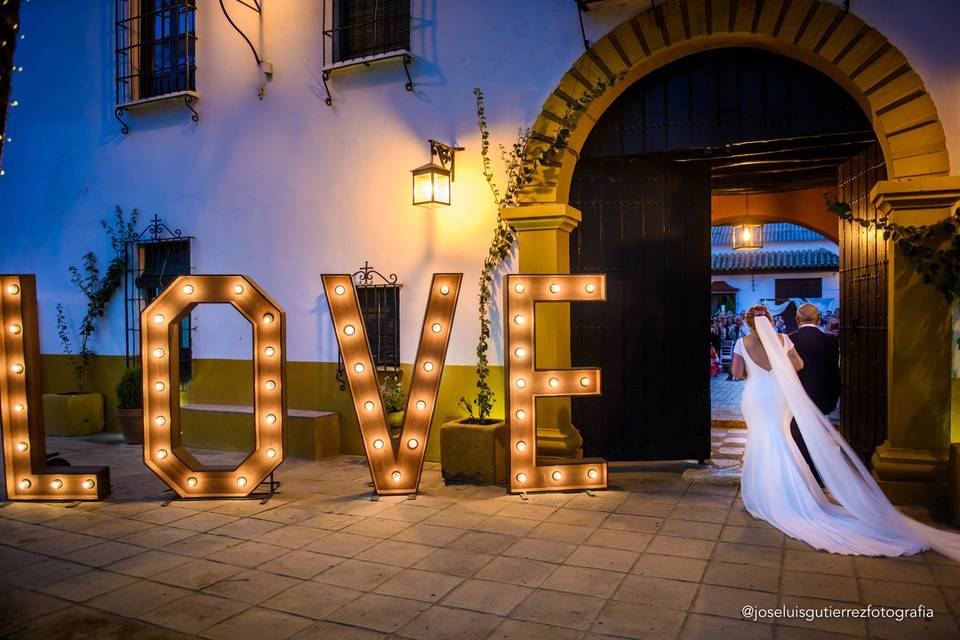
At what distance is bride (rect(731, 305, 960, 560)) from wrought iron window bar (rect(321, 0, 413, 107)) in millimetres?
4640

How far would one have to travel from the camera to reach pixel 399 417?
726 centimetres

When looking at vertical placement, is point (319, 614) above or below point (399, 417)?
below

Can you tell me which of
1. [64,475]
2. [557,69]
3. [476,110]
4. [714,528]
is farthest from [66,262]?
[714,528]

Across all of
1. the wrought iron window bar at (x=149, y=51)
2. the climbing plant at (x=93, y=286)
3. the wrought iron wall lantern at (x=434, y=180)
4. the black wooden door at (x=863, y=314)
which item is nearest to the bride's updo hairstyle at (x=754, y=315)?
the black wooden door at (x=863, y=314)

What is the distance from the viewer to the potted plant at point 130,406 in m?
8.55

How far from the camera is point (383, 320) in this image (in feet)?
25.0

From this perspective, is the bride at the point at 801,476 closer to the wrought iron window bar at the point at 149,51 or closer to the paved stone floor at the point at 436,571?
the paved stone floor at the point at 436,571

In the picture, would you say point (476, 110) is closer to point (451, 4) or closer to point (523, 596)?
point (451, 4)

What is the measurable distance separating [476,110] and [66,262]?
6.55 metres

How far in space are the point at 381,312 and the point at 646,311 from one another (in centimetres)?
285

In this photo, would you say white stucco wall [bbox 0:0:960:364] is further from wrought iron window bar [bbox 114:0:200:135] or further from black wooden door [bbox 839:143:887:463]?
black wooden door [bbox 839:143:887:463]

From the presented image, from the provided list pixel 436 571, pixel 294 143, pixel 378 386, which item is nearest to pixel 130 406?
pixel 294 143

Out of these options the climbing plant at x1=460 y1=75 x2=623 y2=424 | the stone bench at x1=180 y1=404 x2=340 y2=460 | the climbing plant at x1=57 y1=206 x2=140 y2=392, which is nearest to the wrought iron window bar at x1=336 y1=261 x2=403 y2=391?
the stone bench at x1=180 y1=404 x2=340 y2=460

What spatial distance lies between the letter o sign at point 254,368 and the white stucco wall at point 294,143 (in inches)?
75.2
